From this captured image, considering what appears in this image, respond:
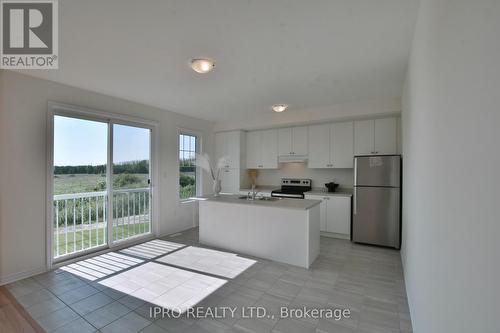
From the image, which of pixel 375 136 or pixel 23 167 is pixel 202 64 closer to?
pixel 23 167

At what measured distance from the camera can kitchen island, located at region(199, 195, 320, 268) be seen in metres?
3.17

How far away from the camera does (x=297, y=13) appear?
70.3 inches

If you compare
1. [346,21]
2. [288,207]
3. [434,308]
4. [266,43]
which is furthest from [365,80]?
[434,308]

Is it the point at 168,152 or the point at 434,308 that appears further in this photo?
the point at 168,152

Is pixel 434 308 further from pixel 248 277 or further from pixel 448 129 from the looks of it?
pixel 248 277

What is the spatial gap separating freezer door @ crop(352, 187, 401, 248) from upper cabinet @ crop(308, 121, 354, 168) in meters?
0.77

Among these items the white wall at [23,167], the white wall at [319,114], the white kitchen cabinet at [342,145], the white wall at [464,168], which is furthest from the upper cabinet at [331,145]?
the white wall at [23,167]

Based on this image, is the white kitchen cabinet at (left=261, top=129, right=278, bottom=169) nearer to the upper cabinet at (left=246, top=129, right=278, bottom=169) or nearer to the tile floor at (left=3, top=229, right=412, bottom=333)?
the upper cabinet at (left=246, top=129, right=278, bottom=169)

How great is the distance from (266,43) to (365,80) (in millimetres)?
1709

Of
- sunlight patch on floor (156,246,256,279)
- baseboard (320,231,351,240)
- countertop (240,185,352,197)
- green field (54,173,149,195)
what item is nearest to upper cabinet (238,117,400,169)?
countertop (240,185,352,197)

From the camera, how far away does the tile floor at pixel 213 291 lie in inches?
79.5

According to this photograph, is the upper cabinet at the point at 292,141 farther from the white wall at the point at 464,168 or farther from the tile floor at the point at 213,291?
the white wall at the point at 464,168

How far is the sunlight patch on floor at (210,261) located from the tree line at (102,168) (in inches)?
67.5

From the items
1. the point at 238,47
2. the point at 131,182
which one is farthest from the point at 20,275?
the point at 238,47
